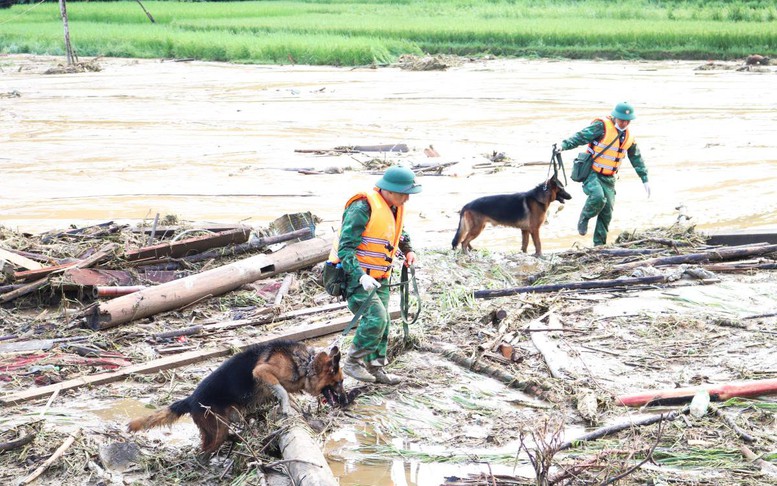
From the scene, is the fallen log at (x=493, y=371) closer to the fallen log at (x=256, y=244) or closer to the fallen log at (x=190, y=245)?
the fallen log at (x=256, y=244)

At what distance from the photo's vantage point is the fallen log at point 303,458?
210 inches

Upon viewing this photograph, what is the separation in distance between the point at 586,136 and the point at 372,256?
4890mm

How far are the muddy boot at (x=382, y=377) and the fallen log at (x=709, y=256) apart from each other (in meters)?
3.53

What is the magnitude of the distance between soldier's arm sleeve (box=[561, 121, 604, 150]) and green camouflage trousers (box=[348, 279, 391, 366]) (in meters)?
4.57

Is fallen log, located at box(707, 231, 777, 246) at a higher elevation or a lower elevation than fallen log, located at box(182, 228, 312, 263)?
lower

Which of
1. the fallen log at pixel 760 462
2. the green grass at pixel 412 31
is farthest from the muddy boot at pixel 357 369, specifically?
the green grass at pixel 412 31

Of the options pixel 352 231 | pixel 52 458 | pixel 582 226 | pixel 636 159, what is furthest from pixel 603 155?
pixel 52 458

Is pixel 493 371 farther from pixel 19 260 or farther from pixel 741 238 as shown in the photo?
pixel 19 260

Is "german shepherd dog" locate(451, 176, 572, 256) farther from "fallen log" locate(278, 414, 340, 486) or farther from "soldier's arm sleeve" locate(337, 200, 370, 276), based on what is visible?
"fallen log" locate(278, 414, 340, 486)

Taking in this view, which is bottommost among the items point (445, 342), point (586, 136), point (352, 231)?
point (445, 342)

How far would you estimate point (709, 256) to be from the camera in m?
10.1

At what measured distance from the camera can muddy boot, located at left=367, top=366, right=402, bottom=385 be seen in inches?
293

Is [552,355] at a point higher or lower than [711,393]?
lower

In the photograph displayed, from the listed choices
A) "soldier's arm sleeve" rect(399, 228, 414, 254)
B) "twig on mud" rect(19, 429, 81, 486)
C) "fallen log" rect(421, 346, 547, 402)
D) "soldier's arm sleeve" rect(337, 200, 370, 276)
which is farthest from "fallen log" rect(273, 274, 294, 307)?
"twig on mud" rect(19, 429, 81, 486)
